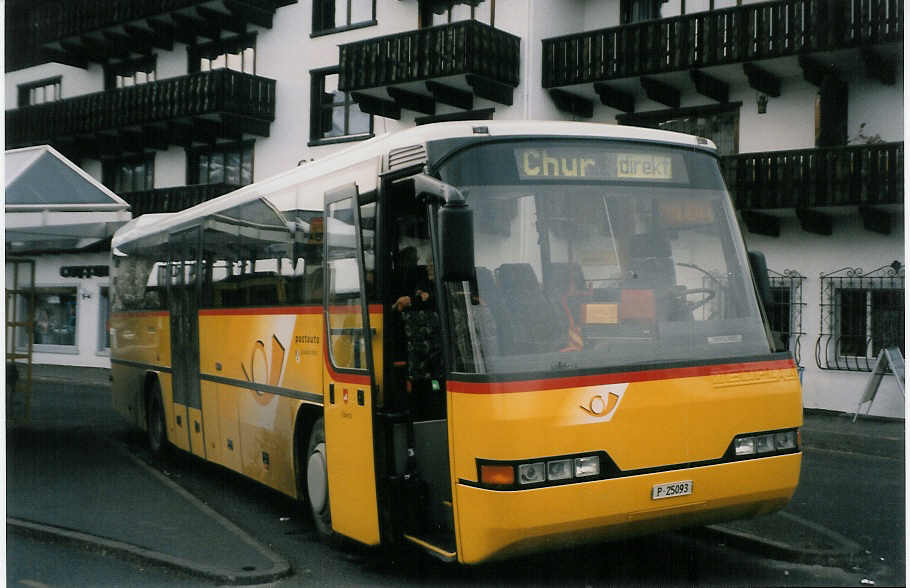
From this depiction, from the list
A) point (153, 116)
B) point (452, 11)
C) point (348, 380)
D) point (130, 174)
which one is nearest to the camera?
point (348, 380)

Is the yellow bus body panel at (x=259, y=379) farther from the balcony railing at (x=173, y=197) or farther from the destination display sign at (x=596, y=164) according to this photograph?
the balcony railing at (x=173, y=197)

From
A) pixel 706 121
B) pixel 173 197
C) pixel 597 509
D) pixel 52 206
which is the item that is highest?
pixel 706 121

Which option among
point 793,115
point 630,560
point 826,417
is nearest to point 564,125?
point 630,560

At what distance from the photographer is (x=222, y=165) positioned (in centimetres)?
3083

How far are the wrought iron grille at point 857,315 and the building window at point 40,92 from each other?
88.1 feet

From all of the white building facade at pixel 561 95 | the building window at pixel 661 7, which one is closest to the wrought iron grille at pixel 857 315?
the white building facade at pixel 561 95

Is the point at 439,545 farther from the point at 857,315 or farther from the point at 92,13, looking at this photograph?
the point at 92,13

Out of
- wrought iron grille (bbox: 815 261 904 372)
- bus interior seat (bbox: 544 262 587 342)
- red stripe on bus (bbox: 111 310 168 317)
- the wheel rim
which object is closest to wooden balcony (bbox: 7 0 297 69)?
red stripe on bus (bbox: 111 310 168 317)

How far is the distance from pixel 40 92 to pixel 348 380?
3244cm

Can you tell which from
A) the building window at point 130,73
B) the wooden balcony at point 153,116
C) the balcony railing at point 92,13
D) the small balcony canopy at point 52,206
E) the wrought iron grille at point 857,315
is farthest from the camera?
the building window at point 130,73

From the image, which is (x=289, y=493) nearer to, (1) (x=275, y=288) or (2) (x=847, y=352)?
(1) (x=275, y=288)

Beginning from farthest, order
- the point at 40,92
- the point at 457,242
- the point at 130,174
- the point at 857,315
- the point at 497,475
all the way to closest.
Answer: the point at 40,92 < the point at 130,174 < the point at 857,315 < the point at 497,475 < the point at 457,242

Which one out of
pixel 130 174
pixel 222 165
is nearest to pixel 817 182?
pixel 222 165

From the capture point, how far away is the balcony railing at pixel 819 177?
17688mm
